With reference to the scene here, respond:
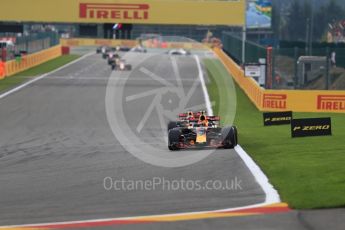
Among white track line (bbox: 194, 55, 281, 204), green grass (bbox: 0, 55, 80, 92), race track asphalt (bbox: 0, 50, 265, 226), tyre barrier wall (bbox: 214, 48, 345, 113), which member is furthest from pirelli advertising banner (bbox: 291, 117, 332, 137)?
green grass (bbox: 0, 55, 80, 92)

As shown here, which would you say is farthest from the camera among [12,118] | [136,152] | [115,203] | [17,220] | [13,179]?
[12,118]

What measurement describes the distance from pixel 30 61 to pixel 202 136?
→ 5076 centimetres

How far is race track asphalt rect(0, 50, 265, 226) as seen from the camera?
12.3 meters

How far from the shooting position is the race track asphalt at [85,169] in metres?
12.3

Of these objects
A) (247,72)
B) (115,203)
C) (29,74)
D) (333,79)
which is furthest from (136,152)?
(29,74)

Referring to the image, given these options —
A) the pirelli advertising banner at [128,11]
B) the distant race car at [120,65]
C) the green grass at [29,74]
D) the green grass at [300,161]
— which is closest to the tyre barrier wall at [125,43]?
the green grass at [29,74]

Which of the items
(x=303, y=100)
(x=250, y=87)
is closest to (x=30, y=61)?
(x=250, y=87)

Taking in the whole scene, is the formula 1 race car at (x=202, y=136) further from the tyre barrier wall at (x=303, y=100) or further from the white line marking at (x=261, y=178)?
the tyre barrier wall at (x=303, y=100)

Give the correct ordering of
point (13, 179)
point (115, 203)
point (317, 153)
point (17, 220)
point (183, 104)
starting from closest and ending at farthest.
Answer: point (17, 220), point (115, 203), point (13, 179), point (317, 153), point (183, 104)

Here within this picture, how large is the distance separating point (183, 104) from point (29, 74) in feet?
79.6

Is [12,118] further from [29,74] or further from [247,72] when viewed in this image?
[29,74]

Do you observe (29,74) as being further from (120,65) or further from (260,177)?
(260,177)

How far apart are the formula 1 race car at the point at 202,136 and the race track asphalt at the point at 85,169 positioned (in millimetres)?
427

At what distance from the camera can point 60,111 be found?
3391cm
